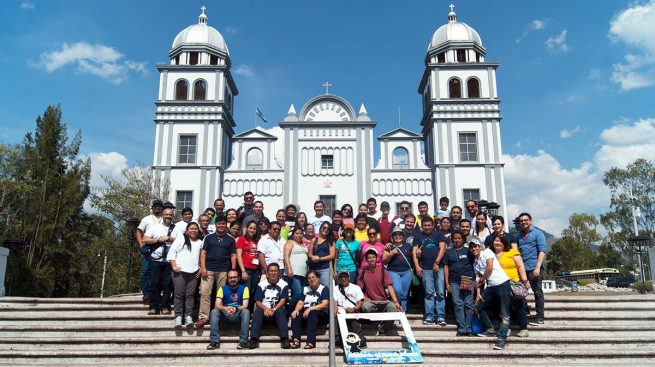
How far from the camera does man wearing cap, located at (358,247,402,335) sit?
747 cm

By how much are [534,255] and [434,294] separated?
1759mm

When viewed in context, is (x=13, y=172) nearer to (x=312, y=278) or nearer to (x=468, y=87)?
(x=312, y=278)

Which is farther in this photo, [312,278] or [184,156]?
[184,156]

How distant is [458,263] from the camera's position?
7.79 m

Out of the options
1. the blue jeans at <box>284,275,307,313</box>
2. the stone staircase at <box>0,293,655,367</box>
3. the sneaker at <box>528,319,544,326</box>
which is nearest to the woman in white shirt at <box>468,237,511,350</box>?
the stone staircase at <box>0,293,655,367</box>

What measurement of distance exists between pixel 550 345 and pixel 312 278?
3.73 m

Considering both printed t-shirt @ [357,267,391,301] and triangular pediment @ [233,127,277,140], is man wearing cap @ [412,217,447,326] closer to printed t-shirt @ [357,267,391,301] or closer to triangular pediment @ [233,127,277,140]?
printed t-shirt @ [357,267,391,301]

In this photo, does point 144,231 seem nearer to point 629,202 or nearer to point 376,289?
point 376,289

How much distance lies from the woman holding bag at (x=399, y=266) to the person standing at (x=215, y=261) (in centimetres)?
255

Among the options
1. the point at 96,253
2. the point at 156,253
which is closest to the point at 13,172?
the point at 96,253

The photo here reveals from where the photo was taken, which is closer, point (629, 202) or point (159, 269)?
point (159, 269)

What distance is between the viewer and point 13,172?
23.2 meters

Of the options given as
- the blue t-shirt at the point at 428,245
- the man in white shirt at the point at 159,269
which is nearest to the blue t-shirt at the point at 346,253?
the blue t-shirt at the point at 428,245

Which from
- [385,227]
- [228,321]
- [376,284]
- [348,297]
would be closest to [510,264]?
[376,284]
